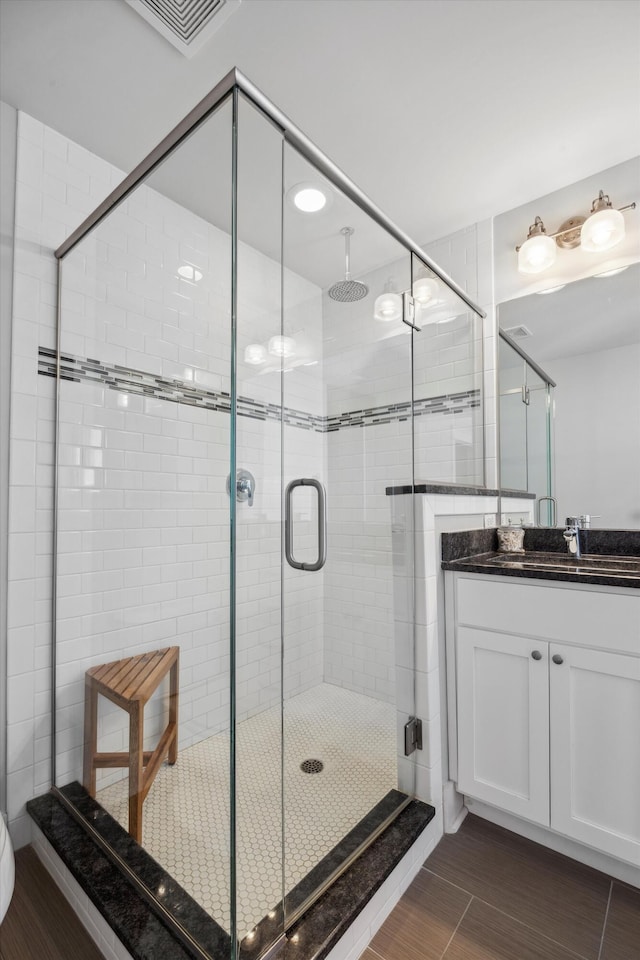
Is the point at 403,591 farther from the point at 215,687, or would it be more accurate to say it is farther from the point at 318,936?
the point at 318,936

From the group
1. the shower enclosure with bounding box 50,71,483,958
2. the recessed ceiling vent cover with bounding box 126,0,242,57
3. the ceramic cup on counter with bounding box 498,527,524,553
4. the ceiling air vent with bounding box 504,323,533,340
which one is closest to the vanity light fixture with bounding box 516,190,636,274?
the ceiling air vent with bounding box 504,323,533,340

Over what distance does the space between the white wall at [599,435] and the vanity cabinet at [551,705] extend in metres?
0.74

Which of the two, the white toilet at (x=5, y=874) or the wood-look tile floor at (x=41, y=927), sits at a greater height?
the white toilet at (x=5, y=874)

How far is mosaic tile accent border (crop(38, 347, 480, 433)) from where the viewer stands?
3.54 feet

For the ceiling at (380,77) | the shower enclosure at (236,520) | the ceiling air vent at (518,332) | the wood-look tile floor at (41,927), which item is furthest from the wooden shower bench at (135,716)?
the ceiling air vent at (518,332)

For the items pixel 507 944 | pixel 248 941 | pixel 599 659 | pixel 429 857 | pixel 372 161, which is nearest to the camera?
pixel 248 941

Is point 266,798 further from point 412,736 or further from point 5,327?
point 5,327

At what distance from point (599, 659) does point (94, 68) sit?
244cm

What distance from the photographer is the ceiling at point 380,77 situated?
1380 mm

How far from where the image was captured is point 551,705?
54.7 inches

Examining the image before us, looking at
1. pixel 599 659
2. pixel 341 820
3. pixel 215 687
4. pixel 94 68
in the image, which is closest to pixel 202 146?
pixel 94 68

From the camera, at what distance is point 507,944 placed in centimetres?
118

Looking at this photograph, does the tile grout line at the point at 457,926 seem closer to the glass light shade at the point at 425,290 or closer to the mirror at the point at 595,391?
the mirror at the point at 595,391

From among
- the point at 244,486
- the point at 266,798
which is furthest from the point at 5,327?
the point at 266,798
